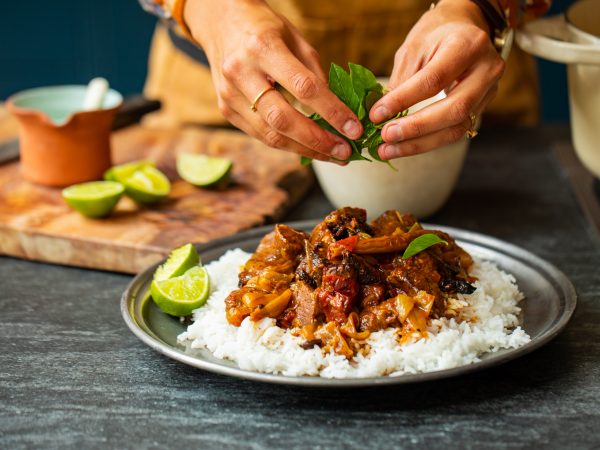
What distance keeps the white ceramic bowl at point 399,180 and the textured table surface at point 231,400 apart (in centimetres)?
58

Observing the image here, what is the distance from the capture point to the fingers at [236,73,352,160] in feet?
6.32

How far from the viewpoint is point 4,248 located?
2.57 meters

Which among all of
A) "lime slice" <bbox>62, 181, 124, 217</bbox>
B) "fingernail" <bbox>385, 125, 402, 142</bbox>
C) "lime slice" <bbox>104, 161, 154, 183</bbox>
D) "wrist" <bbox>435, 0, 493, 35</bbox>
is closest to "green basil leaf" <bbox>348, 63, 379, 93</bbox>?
"fingernail" <bbox>385, 125, 402, 142</bbox>

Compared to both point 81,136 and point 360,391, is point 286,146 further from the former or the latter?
point 81,136

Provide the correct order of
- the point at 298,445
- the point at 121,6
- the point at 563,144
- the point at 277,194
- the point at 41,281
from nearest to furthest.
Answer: the point at 298,445 < the point at 41,281 < the point at 277,194 < the point at 563,144 < the point at 121,6

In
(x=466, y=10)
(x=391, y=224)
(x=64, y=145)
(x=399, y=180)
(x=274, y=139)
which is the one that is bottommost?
(x=64, y=145)

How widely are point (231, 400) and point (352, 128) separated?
67 centimetres

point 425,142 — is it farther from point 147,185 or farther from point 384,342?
point 147,185

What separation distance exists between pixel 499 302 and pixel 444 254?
0.17m

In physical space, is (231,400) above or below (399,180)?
below

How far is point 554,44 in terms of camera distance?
2.31 metres

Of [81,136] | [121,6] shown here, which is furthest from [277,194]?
[121,6]

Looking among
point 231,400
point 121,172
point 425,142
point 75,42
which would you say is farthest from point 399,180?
point 75,42

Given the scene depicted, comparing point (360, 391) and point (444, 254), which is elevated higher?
point (444, 254)
